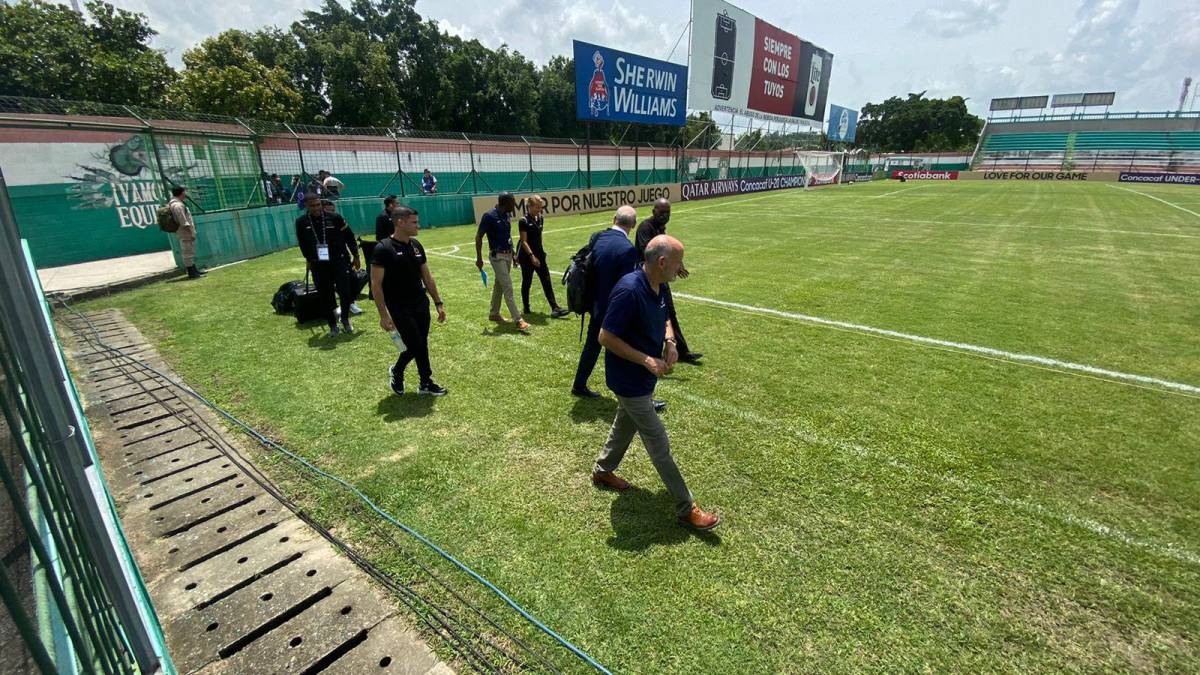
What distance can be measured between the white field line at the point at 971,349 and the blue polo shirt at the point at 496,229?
3428mm

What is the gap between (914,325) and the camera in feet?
24.5

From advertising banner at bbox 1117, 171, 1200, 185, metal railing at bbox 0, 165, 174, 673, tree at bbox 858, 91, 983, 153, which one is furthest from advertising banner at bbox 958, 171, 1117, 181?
metal railing at bbox 0, 165, 174, 673

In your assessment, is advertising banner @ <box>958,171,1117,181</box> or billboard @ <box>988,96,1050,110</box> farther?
billboard @ <box>988,96,1050,110</box>

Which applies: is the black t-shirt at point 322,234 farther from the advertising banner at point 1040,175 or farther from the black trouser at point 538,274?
the advertising banner at point 1040,175

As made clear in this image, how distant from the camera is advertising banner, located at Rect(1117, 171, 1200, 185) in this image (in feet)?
152

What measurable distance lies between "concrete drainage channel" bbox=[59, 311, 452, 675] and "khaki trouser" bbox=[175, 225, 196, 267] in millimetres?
7896

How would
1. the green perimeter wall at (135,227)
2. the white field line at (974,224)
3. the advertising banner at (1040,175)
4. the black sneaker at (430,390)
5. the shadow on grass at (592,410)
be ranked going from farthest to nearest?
the advertising banner at (1040,175)
the white field line at (974,224)
the green perimeter wall at (135,227)
the black sneaker at (430,390)
the shadow on grass at (592,410)

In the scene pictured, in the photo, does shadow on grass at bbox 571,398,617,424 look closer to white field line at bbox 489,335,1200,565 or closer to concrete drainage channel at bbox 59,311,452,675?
white field line at bbox 489,335,1200,565

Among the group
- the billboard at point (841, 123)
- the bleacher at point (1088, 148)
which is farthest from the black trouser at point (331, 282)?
the bleacher at point (1088, 148)

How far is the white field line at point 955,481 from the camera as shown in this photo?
10.7ft

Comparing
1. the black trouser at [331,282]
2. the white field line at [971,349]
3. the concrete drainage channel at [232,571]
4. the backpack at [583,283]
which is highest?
the backpack at [583,283]

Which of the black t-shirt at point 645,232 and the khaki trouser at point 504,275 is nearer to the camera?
the black t-shirt at point 645,232

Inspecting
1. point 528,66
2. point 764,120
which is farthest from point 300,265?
point 528,66

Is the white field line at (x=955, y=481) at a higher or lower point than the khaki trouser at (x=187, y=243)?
lower
